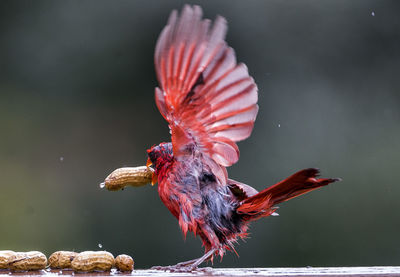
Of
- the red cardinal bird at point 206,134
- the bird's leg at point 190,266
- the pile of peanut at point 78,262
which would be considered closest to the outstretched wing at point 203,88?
the red cardinal bird at point 206,134

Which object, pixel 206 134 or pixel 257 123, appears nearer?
pixel 206 134

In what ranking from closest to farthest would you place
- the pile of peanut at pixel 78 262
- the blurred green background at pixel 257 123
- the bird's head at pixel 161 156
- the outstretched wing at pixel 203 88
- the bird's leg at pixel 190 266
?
the outstretched wing at pixel 203 88 → the pile of peanut at pixel 78 262 → the bird's leg at pixel 190 266 → the bird's head at pixel 161 156 → the blurred green background at pixel 257 123

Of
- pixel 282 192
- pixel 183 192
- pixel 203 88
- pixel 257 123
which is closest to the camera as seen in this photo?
pixel 203 88

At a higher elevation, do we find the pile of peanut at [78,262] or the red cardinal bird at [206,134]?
the red cardinal bird at [206,134]

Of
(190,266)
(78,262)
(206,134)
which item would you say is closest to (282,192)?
(206,134)

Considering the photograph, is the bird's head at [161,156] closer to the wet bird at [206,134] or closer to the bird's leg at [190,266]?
the wet bird at [206,134]

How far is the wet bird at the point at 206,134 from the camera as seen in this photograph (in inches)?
84.4

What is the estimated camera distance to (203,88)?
2.25 m

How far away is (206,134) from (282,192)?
40cm

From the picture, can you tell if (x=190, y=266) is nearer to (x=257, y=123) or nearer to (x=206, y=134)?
(x=206, y=134)

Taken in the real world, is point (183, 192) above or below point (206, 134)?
below

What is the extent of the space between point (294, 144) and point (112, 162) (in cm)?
162

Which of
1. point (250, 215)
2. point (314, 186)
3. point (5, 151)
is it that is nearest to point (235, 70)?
point (314, 186)

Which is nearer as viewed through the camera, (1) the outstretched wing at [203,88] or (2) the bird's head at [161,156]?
(1) the outstretched wing at [203,88]
